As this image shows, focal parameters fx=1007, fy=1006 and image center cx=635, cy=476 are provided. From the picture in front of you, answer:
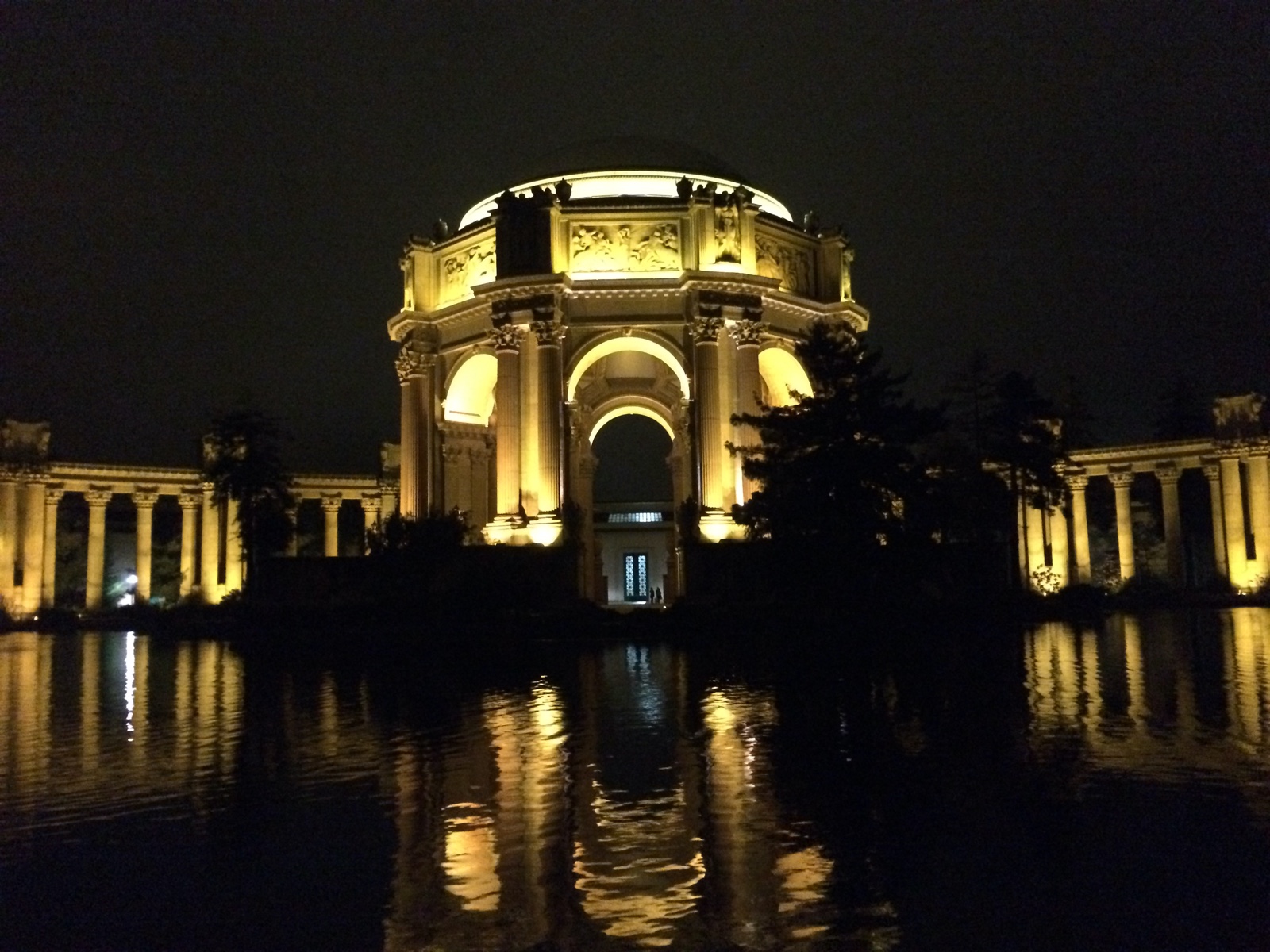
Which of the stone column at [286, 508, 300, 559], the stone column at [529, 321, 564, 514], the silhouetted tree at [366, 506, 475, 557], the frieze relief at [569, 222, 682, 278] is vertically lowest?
the silhouetted tree at [366, 506, 475, 557]

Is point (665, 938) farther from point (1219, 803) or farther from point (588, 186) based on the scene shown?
point (588, 186)

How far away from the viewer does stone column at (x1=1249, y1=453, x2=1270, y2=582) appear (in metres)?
47.7

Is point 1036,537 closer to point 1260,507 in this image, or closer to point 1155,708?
point 1260,507

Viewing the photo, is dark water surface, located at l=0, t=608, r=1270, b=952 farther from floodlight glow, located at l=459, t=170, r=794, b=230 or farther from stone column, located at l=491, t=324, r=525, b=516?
floodlight glow, located at l=459, t=170, r=794, b=230

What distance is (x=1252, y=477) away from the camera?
160 ft

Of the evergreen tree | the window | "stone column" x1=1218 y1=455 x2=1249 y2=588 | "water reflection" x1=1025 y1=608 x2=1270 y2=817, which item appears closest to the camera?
"water reflection" x1=1025 y1=608 x2=1270 y2=817

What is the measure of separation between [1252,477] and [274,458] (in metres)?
46.7

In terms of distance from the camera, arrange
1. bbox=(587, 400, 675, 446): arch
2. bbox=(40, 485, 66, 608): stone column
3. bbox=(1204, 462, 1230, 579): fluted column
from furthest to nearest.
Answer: bbox=(40, 485, 66, 608): stone column
bbox=(1204, 462, 1230, 579): fluted column
bbox=(587, 400, 675, 446): arch

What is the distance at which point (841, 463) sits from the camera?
24.8 metres

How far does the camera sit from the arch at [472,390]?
40.3 meters

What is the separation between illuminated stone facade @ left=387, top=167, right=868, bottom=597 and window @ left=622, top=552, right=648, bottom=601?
13.4 meters

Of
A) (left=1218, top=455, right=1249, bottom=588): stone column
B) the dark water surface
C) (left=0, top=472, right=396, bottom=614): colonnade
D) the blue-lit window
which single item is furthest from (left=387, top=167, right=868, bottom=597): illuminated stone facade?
(left=1218, top=455, right=1249, bottom=588): stone column

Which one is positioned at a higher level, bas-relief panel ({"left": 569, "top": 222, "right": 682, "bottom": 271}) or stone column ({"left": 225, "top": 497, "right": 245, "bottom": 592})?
bas-relief panel ({"left": 569, "top": 222, "right": 682, "bottom": 271})

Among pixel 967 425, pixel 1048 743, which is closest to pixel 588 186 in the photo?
pixel 967 425
